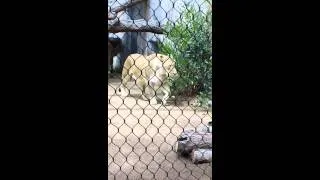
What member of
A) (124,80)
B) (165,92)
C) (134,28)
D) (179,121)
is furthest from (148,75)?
(134,28)

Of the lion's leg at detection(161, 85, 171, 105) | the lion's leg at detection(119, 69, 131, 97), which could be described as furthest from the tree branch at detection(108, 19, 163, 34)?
the lion's leg at detection(119, 69, 131, 97)

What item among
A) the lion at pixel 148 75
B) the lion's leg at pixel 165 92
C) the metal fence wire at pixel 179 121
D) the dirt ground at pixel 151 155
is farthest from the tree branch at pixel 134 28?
the lion at pixel 148 75

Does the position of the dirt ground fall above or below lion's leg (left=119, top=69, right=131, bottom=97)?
below

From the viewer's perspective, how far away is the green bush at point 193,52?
2141 millimetres

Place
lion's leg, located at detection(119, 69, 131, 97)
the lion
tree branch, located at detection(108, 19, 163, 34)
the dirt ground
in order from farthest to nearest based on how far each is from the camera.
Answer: lion's leg, located at detection(119, 69, 131, 97) → the lion → tree branch, located at detection(108, 19, 163, 34) → the dirt ground

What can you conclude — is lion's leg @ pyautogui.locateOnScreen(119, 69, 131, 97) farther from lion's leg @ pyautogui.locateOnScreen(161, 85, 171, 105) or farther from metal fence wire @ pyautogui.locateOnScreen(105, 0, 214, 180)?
metal fence wire @ pyautogui.locateOnScreen(105, 0, 214, 180)

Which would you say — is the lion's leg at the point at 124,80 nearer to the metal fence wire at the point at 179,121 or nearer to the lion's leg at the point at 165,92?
the lion's leg at the point at 165,92

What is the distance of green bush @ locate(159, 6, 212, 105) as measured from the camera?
7.02 feet
